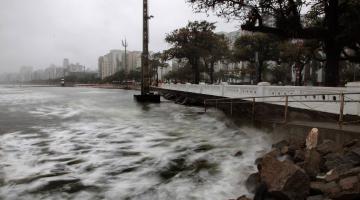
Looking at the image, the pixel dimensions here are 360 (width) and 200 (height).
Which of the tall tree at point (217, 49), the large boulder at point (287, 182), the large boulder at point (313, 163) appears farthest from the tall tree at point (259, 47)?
the large boulder at point (287, 182)

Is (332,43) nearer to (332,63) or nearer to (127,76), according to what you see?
(332,63)

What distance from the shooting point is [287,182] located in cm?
695

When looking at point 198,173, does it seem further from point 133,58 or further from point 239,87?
point 133,58

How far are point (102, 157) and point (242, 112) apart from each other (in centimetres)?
794

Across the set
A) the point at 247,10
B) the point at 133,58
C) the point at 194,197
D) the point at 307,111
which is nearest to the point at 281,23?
the point at 247,10

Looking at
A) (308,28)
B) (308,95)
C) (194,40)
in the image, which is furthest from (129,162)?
(194,40)

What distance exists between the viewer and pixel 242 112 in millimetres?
17828

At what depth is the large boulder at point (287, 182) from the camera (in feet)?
22.5

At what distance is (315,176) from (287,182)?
1.26 m

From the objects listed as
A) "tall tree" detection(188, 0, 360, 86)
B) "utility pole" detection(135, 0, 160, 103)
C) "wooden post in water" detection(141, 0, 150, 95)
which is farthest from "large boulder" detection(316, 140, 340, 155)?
"wooden post in water" detection(141, 0, 150, 95)

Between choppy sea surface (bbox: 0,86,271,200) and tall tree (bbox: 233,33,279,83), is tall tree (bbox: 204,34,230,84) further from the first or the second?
choppy sea surface (bbox: 0,86,271,200)

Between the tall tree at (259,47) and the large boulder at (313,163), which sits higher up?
the tall tree at (259,47)

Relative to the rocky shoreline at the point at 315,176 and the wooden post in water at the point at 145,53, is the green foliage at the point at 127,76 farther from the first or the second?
the rocky shoreline at the point at 315,176

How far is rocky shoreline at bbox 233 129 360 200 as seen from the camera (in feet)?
21.9
